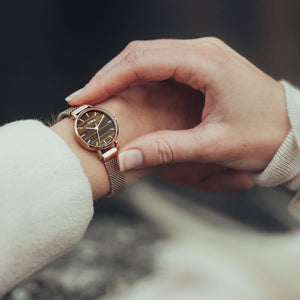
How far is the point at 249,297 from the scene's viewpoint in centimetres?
91

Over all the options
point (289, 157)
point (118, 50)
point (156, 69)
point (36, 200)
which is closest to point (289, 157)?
point (289, 157)

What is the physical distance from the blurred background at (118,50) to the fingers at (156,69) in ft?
1.32

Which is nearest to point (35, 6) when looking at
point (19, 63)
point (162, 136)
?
point (19, 63)

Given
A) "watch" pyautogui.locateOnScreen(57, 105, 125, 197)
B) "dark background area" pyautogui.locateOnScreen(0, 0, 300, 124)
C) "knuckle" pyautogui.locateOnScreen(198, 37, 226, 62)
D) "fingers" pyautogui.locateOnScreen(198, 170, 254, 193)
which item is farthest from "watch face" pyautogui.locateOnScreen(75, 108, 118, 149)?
"dark background area" pyautogui.locateOnScreen(0, 0, 300, 124)

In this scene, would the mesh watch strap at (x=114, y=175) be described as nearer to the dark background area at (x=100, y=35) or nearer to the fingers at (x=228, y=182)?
the fingers at (x=228, y=182)

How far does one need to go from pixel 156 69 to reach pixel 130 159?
0.20 m

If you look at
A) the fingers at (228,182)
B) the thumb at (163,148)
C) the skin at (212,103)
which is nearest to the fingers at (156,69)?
the skin at (212,103)

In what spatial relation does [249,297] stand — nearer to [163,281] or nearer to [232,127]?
[163,281]

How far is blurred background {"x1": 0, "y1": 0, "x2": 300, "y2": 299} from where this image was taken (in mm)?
1086

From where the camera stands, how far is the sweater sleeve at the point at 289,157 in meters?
0.75

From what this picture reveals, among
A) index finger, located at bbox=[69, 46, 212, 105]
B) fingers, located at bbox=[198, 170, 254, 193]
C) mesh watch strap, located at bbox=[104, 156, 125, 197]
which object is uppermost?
index finger, located at bbox=[69, 46, 212, 105]

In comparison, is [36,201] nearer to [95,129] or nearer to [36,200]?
[36,200]

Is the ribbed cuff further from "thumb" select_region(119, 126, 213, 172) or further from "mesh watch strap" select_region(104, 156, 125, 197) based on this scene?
"mesh watch strap" select_region(104, 156, 125, 197)

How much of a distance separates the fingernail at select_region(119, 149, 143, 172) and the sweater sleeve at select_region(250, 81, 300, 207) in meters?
0.27
